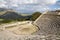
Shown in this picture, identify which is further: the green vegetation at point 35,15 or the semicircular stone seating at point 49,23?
the green vegetation at point 35,15

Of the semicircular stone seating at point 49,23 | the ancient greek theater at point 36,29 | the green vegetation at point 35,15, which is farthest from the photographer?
the green vegetation at point 35,15

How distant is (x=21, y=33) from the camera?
5328 mm

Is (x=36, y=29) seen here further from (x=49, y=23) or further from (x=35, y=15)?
(x=35, y=15)

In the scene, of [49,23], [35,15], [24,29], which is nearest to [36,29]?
[24,29]

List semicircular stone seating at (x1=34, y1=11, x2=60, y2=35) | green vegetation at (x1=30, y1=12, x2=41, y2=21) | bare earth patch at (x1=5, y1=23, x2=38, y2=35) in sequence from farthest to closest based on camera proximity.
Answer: green vegetation at (x1=30, y1=12, x2=41, y2=21)
bare earth patch at (x1=5, y1=23, x2=38, y2=35)
semicircular stone seating at (x1=34, y1=11, x2=60, y2=35)

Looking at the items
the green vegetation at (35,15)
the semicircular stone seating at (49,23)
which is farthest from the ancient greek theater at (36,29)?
the green vegetation at (35,15)

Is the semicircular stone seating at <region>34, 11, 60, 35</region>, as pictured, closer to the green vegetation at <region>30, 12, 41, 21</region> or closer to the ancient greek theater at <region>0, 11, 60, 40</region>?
the ancient greek theater at <region>0, 11, 60, 40</region>

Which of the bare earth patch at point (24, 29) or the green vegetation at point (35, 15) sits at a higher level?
the green vegetation at point (35, 15)

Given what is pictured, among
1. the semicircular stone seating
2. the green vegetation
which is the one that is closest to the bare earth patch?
the semicircular stone seating

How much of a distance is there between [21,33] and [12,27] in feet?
1.78

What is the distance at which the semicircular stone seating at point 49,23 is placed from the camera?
523cm

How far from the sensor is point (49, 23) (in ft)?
18.5

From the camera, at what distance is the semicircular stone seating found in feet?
17.1

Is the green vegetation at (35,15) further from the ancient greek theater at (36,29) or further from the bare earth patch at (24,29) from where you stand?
the bare earth patch at (24,29)
